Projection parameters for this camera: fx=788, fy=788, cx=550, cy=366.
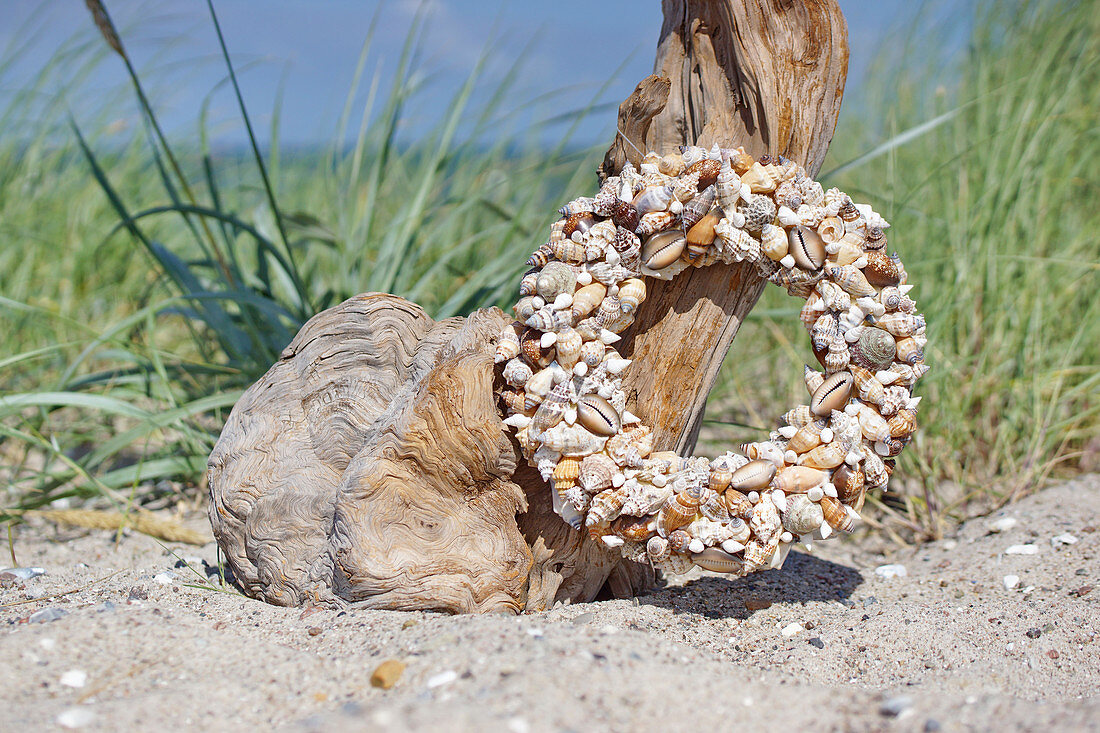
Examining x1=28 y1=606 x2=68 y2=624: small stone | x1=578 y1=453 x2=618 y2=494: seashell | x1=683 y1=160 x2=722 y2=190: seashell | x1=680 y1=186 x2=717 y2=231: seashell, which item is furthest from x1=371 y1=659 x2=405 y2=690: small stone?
x1=683 y1=160 x2=722 y2=190: seashell

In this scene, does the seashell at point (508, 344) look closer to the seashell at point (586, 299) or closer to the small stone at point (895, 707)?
the seashell at point (586, 299)

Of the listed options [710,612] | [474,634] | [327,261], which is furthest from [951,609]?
[327,261]

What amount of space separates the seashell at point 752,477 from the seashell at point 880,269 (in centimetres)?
53

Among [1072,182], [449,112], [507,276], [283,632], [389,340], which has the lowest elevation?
[283,632]

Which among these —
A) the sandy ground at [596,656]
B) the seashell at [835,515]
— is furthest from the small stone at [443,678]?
the seashell at [835,515]

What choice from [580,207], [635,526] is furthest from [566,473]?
[580,207]

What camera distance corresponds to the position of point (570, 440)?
6.08 feet

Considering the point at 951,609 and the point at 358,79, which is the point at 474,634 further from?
the point at 358,79

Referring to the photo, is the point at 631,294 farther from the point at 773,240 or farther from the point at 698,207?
the point at 773,240

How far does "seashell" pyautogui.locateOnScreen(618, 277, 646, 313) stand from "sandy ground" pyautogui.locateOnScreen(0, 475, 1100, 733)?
29.3 inches

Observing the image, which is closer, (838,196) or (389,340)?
(838,196)

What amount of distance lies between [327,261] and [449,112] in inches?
47.5

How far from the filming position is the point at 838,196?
1921mm

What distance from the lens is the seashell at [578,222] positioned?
194 cm
